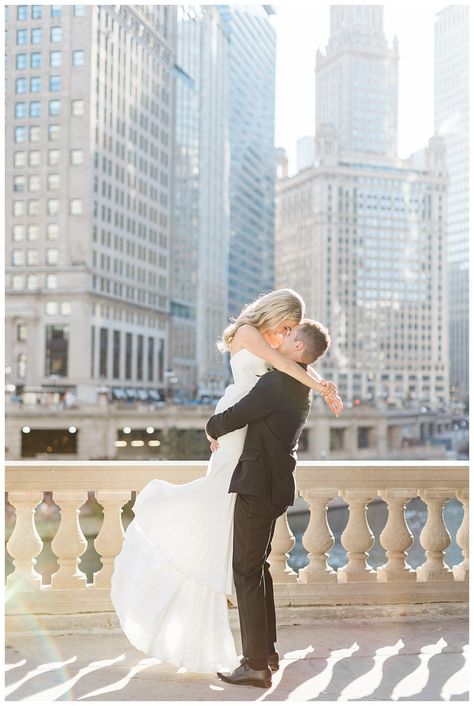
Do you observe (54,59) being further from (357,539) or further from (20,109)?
(357,539)

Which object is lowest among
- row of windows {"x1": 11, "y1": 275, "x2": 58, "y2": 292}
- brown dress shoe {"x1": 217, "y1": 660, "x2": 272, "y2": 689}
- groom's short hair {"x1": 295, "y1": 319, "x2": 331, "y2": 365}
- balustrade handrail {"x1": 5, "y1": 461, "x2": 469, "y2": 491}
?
brown dress shoe {"x1": 217, "y1": 660, "x2": 272, "y2": 689}

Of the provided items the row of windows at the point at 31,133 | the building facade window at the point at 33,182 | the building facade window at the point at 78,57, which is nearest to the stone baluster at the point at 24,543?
the row of windows at the point at 31,133

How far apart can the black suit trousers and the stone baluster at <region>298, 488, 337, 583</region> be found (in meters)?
1.34

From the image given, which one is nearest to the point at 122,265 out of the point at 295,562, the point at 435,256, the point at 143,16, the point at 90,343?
the point at 90,343

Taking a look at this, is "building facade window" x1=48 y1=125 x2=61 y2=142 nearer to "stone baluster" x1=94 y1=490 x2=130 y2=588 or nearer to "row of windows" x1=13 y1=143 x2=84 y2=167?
"row of windows" x1=13 y1=143 x2=84 y2=167

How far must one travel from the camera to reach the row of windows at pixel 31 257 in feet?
267

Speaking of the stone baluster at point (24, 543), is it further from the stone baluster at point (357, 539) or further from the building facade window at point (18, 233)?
the building facade window at point (18, 233)

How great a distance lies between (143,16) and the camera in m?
91.9

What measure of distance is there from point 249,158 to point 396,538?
5988 inches

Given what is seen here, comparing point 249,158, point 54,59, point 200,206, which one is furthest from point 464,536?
point 249,158

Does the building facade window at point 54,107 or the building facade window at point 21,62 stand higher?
the building facade window at point 21,62

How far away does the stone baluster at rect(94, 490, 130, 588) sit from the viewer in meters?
5.38

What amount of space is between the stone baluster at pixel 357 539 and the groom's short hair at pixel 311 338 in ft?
5.51

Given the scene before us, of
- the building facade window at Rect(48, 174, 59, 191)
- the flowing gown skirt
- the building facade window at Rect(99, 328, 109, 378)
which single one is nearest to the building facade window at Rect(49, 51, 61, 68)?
the building facade window at Rect(48, 174, 59, 191)
